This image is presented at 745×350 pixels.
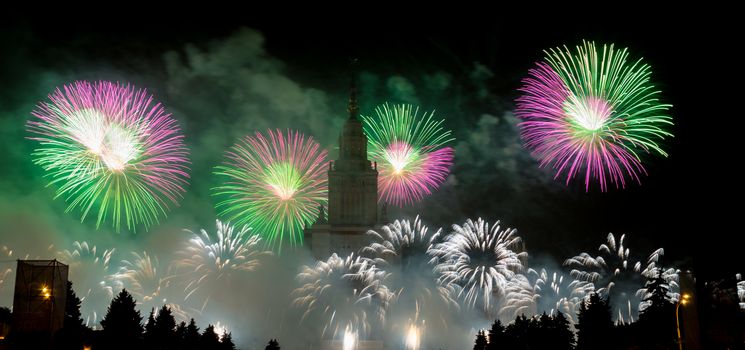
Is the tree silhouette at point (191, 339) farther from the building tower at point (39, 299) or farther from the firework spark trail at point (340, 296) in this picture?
the building tower at point (39, 299)

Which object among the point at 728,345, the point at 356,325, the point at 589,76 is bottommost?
the point at 728,345

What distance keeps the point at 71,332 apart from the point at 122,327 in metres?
9.93

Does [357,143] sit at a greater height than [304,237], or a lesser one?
greater

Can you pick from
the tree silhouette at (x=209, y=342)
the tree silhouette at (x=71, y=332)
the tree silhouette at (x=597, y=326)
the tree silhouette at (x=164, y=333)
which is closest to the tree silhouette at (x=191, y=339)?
the tree silhouette at (x=209, y=342)

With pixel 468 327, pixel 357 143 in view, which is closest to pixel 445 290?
pixel 468 327

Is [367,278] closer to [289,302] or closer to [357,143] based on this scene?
[289,302]

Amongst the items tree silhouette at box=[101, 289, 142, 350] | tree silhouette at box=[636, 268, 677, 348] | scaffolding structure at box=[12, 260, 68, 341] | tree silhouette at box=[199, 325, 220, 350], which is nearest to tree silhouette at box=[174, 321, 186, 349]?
tree silhouette at box=[199, 325, 220, 350]

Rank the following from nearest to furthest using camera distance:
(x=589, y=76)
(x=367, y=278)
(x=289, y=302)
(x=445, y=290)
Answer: (x=589, y=76), (x=445, y=290), (x=367, y=278), (x=289, y=302)

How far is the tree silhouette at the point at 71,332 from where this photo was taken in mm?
63844

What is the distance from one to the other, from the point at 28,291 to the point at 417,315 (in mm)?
61521

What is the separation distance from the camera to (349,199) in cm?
16050

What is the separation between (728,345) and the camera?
62.0m

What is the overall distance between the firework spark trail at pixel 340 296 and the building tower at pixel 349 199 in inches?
1191

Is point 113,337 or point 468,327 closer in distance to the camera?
point 113,337
